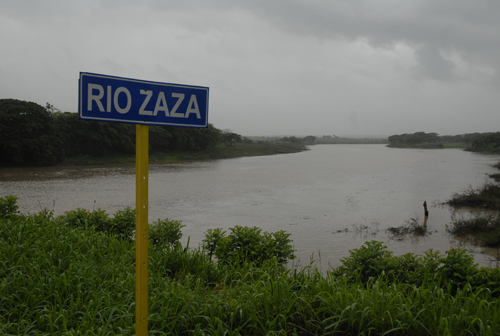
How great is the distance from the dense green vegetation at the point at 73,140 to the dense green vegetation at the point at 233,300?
83.1 ft

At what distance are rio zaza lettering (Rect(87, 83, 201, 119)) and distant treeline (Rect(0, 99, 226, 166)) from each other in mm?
27411

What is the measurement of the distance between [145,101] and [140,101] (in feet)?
0.09

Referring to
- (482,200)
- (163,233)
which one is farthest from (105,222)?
(482,200)

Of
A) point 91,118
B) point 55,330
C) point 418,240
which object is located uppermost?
point 91,118

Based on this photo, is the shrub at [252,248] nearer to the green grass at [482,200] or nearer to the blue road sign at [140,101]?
the blue road sign at [140,101]

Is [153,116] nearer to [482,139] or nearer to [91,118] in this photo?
[91,118]

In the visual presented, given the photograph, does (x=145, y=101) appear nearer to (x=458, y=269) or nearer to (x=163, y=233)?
(x=458, y=269)

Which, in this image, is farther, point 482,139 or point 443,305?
point 482,139

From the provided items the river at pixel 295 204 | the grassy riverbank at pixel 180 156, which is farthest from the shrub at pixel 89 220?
the grassy riverbank at pixel 180 156

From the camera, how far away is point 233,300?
2873mm

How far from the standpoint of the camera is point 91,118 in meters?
1.81

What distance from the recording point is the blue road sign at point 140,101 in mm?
1822

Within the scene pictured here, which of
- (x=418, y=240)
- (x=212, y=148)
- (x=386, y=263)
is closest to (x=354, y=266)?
(x=386, y=263)

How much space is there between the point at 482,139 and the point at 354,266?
6238cm
